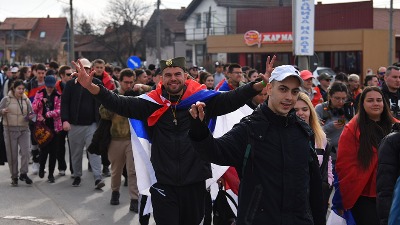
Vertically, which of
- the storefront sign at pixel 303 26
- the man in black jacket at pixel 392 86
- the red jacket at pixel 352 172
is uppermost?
the storefront sign at pixel 303 26

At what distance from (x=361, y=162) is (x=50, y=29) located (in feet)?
328

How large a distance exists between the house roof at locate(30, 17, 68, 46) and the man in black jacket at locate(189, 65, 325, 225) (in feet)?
319

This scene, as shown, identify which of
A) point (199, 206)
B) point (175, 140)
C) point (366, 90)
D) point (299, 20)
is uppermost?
point (299, 20)

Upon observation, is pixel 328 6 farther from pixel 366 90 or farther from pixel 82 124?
pixel 366 90

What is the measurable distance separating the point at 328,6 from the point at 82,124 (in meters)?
37.0

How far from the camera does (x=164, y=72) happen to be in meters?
6.07

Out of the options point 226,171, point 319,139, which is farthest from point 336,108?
point 319,139

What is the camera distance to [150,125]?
6098 mm

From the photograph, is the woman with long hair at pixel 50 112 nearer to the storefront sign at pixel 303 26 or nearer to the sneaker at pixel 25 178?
the sneaker at pixel 25 178

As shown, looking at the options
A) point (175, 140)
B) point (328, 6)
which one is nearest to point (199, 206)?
point (175, 140)

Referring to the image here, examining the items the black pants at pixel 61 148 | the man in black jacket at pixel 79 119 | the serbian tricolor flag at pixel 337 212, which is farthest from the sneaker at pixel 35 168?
the serbian tricolor flag at pixel 337 212

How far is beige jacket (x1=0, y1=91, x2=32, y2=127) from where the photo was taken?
1100 cm

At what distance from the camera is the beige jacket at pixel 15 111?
1100 centimetres

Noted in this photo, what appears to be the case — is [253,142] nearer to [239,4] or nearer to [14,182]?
[14,182]
